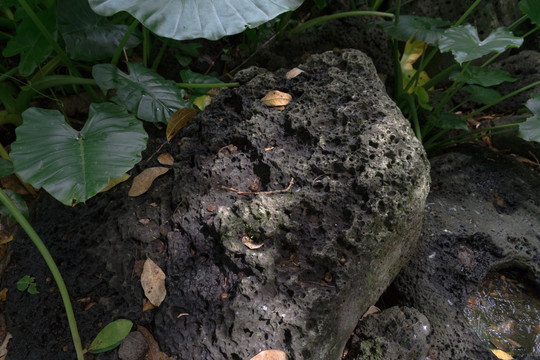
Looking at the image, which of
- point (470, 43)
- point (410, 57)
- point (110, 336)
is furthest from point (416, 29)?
point (110, 336)

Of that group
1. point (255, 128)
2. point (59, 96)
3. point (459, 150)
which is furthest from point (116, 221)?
point (459, 150)

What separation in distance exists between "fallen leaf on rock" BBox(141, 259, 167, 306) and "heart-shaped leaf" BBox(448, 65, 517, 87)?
1.58m

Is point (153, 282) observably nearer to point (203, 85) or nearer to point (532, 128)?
point (203, 85)

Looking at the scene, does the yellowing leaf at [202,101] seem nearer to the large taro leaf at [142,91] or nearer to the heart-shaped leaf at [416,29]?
the large taro leaf at [142,91]

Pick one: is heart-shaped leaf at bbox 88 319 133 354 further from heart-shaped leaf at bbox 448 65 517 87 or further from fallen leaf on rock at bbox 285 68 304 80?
heart-shaped leaf at bbox 448 65 517 87

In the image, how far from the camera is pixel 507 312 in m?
1.61

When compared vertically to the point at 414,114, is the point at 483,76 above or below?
above

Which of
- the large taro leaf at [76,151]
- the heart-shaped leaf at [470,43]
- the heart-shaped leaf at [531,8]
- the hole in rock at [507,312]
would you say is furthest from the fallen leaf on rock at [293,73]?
the hole in rock at [507,312]

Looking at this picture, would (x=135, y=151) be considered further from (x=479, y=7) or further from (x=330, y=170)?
(x=479, y=7)

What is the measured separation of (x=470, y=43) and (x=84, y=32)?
1.65 metres

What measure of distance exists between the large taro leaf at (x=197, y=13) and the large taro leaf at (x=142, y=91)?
0.43 m

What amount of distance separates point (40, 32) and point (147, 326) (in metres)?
1.25

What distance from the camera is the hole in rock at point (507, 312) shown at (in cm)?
A: 151

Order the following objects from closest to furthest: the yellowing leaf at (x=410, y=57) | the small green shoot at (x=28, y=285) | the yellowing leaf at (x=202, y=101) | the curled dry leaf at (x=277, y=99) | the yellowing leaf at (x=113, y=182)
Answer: the small green shoot at (x=28, y=285) < the yellowing leaf at (x=113, y=182) < the curled dry leaf at (x=277, y=99) < the yellowing leaf at (x=202, y=101) < the yellowing leaf at (x=410, y=57)
